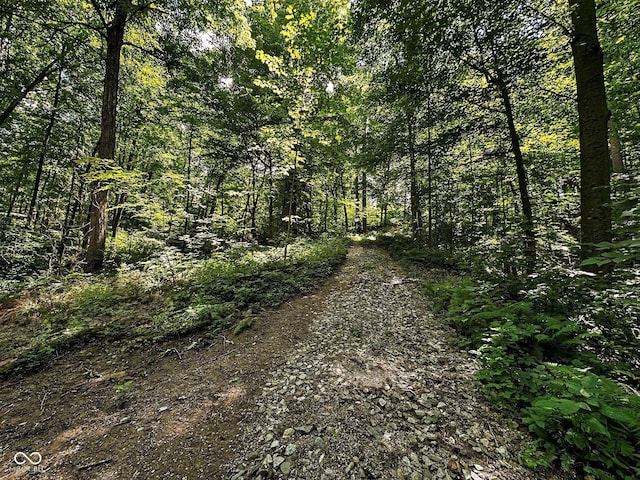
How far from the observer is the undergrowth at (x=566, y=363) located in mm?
1916

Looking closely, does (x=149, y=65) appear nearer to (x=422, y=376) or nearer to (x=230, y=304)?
(x=230, y=304)

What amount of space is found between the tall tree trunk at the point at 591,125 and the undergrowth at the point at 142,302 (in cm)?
580

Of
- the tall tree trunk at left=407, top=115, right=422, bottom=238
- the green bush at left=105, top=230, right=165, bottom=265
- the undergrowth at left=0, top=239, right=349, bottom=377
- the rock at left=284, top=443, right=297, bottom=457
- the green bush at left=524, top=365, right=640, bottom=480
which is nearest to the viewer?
the green bush at left=524, top=365, right=640, bottom=480

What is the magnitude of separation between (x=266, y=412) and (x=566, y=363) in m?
3.49

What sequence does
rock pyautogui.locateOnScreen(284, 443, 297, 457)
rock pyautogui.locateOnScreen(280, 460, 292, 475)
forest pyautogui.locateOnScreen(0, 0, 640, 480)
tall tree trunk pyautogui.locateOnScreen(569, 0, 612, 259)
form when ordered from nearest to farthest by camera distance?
rock pyautogui.locateOnScreen(280, 460, 292, 475) < rock pyautogui.locateOnScreen(284, 443, 297, 457) < forest pyautogui.locateOnScreen(0, 0, 640, 480) < tall tree trunk pyautogui.locateOnScreen(569, 0, 612, 259)

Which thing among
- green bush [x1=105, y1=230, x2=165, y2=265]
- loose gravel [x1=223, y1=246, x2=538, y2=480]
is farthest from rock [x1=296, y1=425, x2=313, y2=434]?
green bush [x1=105, y1=230, x2=165, y2=265]

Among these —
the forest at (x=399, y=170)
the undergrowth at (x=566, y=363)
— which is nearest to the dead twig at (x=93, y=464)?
the forest at (x=399, y=170)

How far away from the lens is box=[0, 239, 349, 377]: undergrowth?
4512 mm

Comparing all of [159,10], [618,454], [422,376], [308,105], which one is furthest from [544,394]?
[159,10]

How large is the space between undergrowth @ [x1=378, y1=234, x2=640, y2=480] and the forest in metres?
0.02

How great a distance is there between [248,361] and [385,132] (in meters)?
8.90

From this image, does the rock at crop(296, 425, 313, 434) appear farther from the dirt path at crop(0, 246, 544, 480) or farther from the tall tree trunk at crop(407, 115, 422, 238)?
the tall tree trunk at crop(407, 115, 422, 238)

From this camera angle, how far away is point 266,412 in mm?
2852

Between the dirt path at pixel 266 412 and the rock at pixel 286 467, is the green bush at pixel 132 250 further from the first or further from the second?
the rock at pixel 286 467
